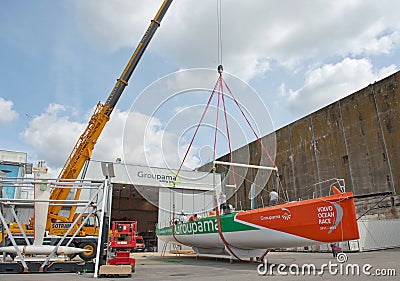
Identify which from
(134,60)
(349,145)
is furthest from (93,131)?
(349,145)

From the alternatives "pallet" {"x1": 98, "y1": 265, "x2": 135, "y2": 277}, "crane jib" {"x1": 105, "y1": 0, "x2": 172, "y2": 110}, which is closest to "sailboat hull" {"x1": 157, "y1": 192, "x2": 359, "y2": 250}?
"pallet" {"x1": 98, "y1": 265, "x2": 135, "y2": 277}

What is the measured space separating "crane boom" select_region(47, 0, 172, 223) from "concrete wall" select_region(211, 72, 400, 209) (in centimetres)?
1271

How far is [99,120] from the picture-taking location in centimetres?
1288

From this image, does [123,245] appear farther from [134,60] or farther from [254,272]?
[134,60]

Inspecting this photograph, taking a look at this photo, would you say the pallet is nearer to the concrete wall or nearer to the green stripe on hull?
the green stripe on hull

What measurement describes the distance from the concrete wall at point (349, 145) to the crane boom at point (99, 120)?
1271 centimetres

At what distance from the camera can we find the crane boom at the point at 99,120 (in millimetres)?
12713

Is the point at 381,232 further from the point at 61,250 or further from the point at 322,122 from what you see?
the point at 61,250

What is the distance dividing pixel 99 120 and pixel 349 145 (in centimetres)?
1617

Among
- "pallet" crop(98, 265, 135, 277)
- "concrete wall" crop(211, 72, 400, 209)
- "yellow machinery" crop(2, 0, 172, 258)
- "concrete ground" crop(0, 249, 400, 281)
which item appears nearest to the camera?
"concrete ground" crop(0, 249, 400, 281)

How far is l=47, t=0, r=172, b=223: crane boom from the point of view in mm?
12713

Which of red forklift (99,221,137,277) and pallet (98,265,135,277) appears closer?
pallet (98,265,135,277)

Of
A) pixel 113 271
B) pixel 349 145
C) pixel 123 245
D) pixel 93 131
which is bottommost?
pixel 113 271

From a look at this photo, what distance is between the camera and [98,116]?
12914 millimetres
